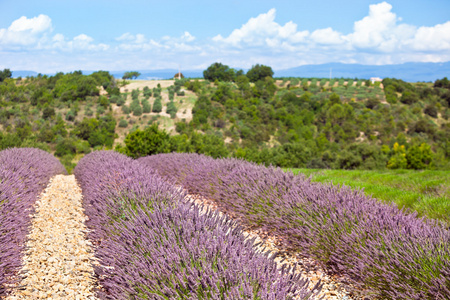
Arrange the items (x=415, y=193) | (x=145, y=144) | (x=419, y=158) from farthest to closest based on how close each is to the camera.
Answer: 1. (x=419, y=158)
2. (x=145, y=144)
3. (x=415, y=193)

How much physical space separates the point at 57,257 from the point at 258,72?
6081cm

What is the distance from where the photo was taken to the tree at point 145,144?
12988mm

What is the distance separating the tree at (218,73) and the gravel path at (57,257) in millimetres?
53710

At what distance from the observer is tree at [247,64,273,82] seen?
201ft

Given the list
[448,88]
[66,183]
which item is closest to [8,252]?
[66,183]

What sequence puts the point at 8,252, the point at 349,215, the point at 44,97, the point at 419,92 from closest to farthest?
the point at 8,252, the point at 349,215, the point at 44,97, the point at 419,92

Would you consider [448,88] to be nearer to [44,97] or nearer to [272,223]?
[44,97]

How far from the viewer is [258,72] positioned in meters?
62.0

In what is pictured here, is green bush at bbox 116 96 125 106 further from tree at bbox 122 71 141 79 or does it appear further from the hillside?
tree at bbox 122 71 141 79

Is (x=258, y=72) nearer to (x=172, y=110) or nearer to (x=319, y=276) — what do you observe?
(x=172, y=110)

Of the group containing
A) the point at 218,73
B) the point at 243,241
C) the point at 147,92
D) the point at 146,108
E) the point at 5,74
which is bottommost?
the point at 146,108

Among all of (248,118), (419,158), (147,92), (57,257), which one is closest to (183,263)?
(57,257)

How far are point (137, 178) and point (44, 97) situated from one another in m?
41.3

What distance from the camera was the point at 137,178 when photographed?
4723 millimetres
